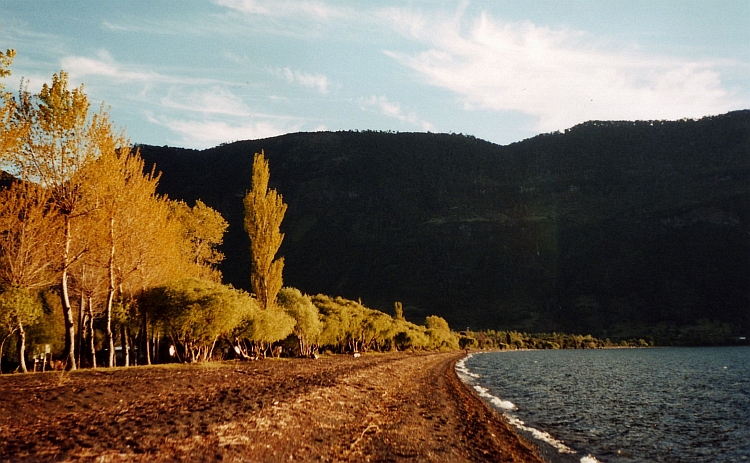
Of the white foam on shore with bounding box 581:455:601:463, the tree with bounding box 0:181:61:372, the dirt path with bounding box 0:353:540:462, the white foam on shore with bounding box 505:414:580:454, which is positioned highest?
the tree with bounding box 0:181:61:372

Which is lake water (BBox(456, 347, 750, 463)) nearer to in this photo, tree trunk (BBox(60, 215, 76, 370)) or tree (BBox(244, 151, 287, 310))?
tree (BBox(244, 151, 287, 310))

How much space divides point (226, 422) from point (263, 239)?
38.1 m

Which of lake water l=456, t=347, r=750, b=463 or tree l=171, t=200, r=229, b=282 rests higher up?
tree l=171, t=200, r=229, b=282

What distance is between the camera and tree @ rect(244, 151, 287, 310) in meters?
52.8

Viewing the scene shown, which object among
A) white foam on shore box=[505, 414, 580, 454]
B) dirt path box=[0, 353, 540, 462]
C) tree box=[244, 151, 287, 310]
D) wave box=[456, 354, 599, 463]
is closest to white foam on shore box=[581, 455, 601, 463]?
wave box=[456, 354, 599, 463]

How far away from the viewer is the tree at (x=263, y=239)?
5284 centimetres

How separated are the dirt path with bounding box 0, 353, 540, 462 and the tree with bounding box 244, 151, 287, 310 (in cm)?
2193

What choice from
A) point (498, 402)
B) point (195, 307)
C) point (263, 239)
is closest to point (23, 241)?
point (195, 307)

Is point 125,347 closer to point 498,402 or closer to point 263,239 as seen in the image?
point 263,239

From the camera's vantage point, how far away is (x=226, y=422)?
16.5 metres

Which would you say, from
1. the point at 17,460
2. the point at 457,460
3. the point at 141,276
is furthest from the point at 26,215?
the point at 457,460

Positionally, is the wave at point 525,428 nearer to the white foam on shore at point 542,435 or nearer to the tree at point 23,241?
the white foam on shore at point 542,435

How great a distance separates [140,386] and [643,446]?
84.0 ft

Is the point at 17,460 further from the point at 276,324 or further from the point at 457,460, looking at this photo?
the point at 276,324
